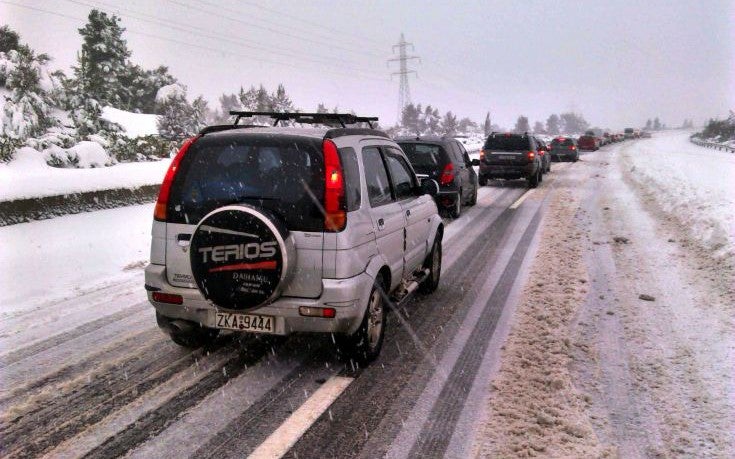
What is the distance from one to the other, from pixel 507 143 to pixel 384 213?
1528cm

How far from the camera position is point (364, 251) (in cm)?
412

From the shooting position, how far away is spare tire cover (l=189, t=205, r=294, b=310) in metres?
3.67

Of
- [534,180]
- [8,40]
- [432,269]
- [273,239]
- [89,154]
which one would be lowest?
[432,269]

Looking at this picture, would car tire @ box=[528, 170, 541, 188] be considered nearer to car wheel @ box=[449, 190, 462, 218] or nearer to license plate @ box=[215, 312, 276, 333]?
car wheel @ box=[449, 190, 462, 218]

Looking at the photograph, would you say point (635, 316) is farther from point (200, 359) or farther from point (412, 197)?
point (200, 359)

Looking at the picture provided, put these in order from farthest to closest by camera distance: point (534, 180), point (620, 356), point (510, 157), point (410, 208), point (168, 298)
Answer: point (534, 180)
point (510, 157)
point (410, 208)
point (620, 356)
point (168, 298)

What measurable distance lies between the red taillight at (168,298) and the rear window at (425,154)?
8.41 metres

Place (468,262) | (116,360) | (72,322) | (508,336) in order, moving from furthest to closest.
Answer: (468,262)
(72,322)
(508,336)
(116,360)

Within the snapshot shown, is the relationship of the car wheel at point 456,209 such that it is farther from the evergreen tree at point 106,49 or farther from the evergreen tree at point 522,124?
the evergreen tree at point 522,124

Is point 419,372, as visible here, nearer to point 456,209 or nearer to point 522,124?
point 456,209

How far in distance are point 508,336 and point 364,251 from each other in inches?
73.8

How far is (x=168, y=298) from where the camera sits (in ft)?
13.5

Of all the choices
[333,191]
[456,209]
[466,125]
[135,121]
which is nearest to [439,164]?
[456,209]

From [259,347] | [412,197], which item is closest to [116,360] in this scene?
[259,347]
